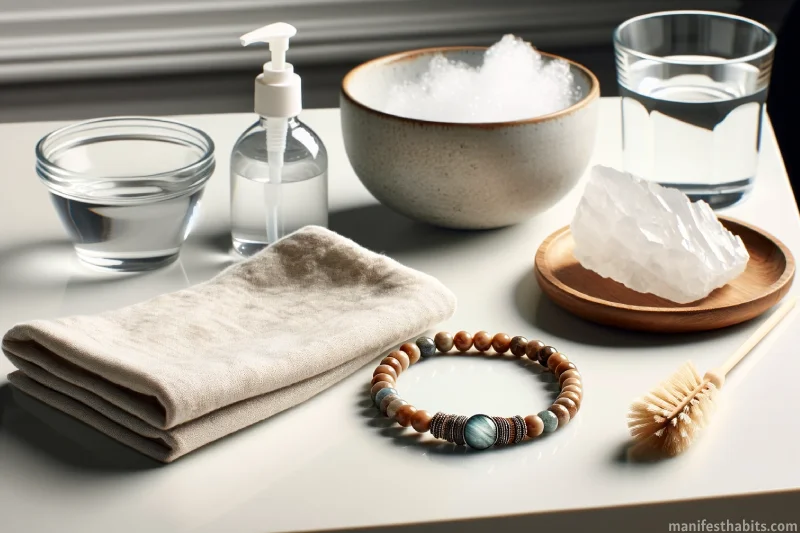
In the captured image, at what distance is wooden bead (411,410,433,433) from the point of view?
59cm

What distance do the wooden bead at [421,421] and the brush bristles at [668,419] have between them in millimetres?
115

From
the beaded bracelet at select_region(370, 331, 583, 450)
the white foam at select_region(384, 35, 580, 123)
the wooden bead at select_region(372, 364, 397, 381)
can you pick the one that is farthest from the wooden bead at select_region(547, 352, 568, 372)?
the white foam at select_region(384, 35, 580, 123)

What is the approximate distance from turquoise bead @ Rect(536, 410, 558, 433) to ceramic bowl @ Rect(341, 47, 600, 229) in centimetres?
24

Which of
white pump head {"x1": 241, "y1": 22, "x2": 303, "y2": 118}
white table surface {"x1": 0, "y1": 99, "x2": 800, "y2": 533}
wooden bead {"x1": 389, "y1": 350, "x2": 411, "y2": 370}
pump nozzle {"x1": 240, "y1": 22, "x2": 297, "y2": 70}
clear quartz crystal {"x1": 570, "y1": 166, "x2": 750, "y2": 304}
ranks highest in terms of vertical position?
pump nozzle {"x1": 240, "y1": 22, "x2": 297, "y2": 70}

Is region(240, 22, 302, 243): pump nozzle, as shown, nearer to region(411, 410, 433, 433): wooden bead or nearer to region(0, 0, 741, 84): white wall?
region(411, 410, 433, 433): wooden bead

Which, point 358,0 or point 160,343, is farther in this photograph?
point 358,0

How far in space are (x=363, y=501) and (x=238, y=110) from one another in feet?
3.74

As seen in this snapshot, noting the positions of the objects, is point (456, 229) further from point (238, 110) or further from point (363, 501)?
point (238, 110)

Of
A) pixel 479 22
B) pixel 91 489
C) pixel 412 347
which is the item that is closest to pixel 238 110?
pixel 479 22

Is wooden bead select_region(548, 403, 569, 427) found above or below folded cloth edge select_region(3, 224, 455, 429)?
below

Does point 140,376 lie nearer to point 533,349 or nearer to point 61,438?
point 61,438

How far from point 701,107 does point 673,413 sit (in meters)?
0.35

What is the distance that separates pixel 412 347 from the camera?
0.68 m

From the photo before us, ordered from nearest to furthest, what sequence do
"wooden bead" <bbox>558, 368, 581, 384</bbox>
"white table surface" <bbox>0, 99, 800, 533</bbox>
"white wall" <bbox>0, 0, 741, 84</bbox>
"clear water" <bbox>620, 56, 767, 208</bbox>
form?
"white table surface" <bbox>0, 99, 800, 533</bbox> < "wooden bead" <bbox>558, 368, 581, 384</bbox> < "clear water" <bbox>620, 56, 767, 208</bbox> < "white wall" <bbox>0, 0, 741, 84</bbox>
